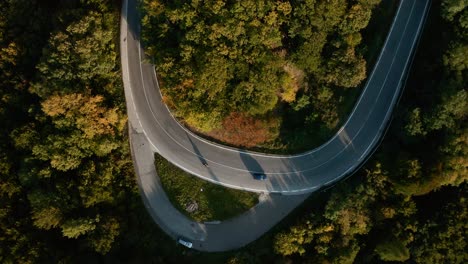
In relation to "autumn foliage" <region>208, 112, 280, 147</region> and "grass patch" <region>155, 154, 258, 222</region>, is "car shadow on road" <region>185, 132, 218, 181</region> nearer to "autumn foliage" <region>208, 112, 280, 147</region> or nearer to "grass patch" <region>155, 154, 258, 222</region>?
"grass patch" <region>155, 154, 258, 222</region>

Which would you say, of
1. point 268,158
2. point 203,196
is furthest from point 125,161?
point 268,158

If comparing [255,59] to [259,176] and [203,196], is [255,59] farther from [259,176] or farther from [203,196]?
[203,196]

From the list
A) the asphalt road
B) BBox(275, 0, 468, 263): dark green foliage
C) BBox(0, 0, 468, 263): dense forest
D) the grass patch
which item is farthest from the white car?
BBox(275, 0, 468, 263): dark green foliage

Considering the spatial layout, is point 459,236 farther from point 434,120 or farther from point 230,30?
point 230,30

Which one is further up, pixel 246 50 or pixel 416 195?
pixel 246 50

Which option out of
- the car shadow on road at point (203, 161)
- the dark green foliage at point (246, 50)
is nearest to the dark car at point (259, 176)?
the car shadow on road at point (203, 161)

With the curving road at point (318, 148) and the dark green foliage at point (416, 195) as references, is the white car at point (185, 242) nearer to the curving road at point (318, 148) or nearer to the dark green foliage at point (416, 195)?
the curving road at point (318, 148)
